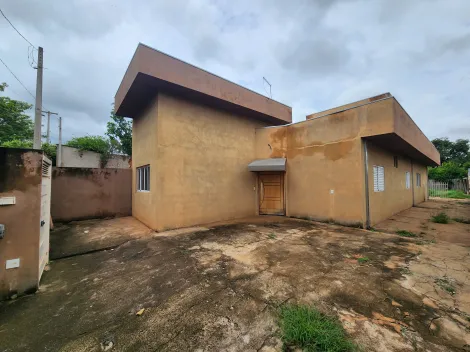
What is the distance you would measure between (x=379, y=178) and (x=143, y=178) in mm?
9825

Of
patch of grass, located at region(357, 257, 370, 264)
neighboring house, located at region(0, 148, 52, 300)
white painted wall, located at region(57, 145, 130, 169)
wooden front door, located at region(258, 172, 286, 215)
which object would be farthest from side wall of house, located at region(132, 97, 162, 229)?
white painted wall, located at region(57, 145, 130, 169)

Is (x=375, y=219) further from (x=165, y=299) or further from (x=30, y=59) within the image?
(x=30, y=59)

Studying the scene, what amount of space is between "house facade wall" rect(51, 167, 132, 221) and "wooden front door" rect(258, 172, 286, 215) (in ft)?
21.6

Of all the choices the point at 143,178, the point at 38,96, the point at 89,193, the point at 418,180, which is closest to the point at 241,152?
the point at 143,178

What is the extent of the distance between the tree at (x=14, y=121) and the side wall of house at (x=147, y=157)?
18.8m

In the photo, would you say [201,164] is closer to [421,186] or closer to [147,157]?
[147,157]

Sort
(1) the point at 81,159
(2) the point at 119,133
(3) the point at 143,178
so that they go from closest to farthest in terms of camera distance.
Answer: (3) the point at 143,178 → (1) the point at 81,159 → (2) the point at 119,133

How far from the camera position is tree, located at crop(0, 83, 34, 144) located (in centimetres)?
1734

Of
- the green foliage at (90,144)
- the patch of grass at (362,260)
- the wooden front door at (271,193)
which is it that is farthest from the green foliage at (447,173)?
the green foliage at (90,144)

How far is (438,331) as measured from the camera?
1.99 metres

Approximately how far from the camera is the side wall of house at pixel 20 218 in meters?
2.70


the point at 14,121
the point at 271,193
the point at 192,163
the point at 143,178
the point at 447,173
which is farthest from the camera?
the point at 447,173

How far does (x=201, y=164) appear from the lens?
7211 mm

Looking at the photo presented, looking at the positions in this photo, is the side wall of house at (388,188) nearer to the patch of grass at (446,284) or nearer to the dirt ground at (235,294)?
the dirt ground at (235,294)
